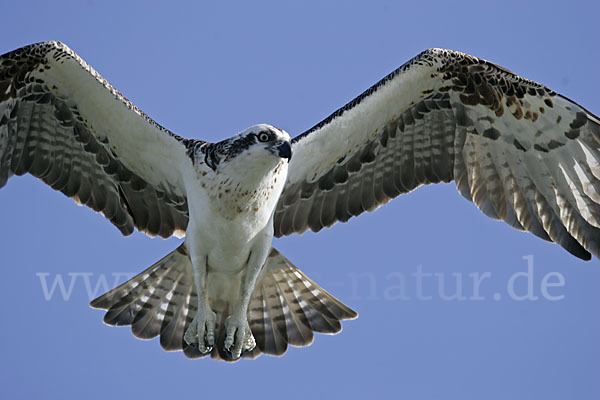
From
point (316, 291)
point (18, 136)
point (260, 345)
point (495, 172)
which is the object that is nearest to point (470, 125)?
point (495, 172)

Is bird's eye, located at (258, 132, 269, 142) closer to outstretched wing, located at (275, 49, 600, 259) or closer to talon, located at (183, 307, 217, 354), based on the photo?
outstretched wing, located at (275, 49, 600, 259)

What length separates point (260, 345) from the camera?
36.8ft

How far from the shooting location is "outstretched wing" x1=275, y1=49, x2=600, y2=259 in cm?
1070

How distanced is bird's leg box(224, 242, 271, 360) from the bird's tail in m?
0.15

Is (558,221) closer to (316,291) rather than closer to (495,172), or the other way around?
(495,172)

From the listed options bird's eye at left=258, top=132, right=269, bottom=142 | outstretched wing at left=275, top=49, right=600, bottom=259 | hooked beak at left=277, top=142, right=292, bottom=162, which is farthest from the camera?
outstretched wing at left=275, top=49, right=600, bottom=259

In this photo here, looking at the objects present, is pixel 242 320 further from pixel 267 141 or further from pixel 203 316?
pixel 267 141

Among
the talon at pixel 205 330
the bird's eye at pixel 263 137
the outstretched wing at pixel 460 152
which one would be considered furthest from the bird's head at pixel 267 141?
the talon at pixel 205 330

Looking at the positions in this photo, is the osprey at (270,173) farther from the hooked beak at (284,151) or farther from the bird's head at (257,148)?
the hooked beak at (284,151)

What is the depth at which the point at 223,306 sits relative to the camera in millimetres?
11227

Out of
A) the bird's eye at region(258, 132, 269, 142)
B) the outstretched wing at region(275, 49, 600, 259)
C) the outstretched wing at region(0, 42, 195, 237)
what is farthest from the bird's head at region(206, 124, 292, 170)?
the outstretched wing at region(275, 49, 600, 259)

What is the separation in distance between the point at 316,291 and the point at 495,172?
85.8 inches

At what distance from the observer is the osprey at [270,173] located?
10.6 meters

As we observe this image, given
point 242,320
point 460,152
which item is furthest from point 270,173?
point 460,152
